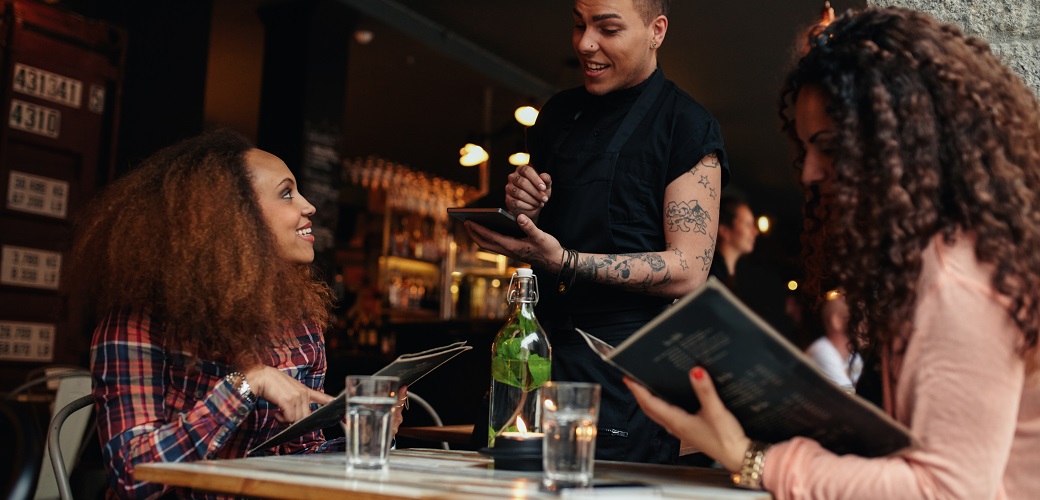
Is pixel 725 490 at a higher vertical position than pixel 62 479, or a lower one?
higher

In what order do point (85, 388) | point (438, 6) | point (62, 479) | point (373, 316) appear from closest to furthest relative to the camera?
1. point (62, 479)
2. point (85, 388)
3. point (438, 6)
4. point (373, 316)

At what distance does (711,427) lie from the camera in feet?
4.21

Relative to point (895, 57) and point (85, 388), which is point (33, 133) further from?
point (895, 57)

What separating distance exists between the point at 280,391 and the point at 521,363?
0.46 m

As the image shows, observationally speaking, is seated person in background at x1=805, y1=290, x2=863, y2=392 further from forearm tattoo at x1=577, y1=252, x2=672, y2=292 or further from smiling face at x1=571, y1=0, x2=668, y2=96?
forearm tattoo at x1=577, y1=252, x2=672, y2=292

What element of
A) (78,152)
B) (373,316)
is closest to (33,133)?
(78,152)

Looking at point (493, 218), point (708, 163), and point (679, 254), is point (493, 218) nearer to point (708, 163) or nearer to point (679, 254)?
point (679, 254)

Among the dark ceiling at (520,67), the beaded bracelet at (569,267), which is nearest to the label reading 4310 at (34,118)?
the dark ceiling at (520,67)

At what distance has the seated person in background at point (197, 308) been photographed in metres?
1.69

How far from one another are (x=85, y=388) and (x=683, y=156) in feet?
7.34

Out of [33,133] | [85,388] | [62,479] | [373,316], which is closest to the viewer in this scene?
[62,479]

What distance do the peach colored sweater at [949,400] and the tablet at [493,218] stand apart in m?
0.90

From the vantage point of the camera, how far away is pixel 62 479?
72.6 inches

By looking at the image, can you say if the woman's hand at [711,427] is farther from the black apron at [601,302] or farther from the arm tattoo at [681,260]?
the arm tattoo at [681,260]
